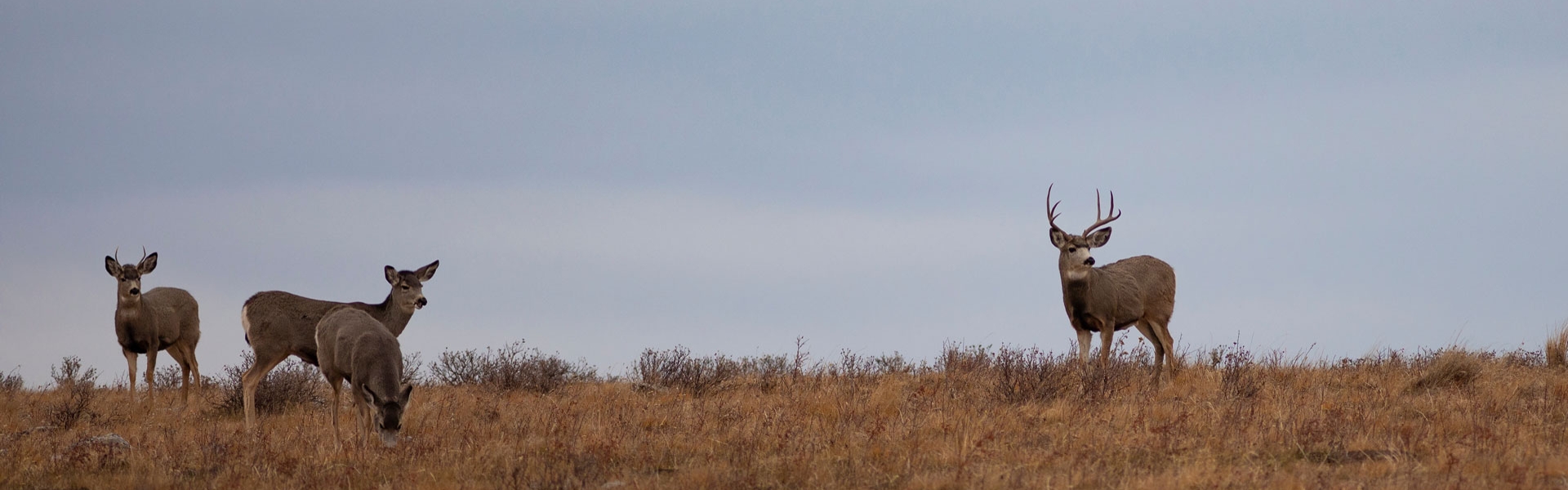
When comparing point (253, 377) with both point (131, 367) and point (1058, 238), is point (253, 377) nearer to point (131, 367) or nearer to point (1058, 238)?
point (131, 367)

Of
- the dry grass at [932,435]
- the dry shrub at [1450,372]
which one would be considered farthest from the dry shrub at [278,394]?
the dry shrub at [1450,372]

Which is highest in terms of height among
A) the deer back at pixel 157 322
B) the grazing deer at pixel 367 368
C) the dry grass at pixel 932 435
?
the deer back at pixel 157 322

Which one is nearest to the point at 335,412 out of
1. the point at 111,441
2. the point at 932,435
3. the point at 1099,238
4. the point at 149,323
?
the point at 111,441

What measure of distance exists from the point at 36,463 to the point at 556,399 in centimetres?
522

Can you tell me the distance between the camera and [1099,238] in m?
16.7

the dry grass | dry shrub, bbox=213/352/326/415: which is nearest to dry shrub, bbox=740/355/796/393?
the dry grass

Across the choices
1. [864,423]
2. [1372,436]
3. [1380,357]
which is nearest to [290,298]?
[864,423]

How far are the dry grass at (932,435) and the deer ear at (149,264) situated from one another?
13.4 ft

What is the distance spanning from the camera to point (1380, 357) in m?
15.1

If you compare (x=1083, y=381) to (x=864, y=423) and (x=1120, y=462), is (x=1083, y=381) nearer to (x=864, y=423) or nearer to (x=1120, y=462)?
(x=864, y=423)

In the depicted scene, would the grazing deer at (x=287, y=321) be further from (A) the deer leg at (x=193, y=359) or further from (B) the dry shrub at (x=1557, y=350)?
(B) the dry shrub at (x=1557, y=350)

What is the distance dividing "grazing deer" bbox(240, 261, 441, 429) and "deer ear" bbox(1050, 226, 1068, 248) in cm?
756

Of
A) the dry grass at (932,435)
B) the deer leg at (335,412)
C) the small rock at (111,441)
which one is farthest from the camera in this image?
the small rock at (111,441)

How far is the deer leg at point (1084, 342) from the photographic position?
1525 cm
